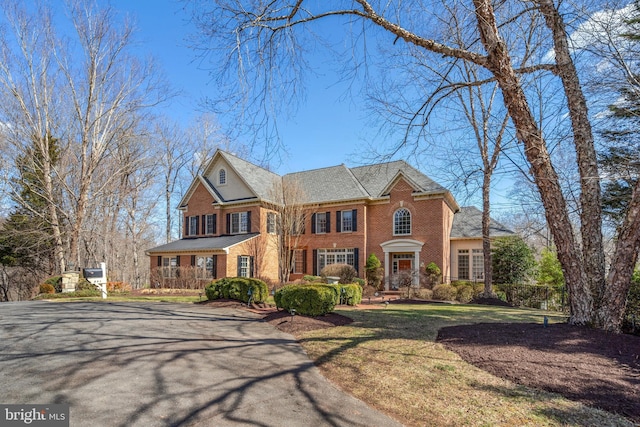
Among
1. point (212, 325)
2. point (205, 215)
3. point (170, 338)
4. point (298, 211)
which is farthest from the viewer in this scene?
point (205, 215)

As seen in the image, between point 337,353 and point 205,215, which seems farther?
point 205,215

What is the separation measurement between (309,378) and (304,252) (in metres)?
20.6

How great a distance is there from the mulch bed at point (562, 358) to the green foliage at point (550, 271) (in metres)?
12.8

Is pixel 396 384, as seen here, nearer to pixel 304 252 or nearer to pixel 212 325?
pixel 212 325

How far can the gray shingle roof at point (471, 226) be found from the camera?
21.9 meters

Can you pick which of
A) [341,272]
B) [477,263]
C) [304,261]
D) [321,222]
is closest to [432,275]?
[477,263]

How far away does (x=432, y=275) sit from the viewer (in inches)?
798

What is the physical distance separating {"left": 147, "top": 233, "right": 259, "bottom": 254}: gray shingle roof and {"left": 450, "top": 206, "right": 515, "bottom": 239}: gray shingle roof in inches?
544

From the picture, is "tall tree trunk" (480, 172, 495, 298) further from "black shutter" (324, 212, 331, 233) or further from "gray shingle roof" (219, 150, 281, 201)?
"gray shingle roof" (219, 150, 281, 201)

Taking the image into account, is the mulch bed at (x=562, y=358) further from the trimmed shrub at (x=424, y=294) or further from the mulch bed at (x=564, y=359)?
the trimmed shrub at (x=424, y=294)

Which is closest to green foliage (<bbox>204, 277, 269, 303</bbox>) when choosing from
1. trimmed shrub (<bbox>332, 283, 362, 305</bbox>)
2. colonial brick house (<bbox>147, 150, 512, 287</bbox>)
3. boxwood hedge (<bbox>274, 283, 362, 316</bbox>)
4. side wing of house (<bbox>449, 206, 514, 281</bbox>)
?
boxwood hedge (<bbox>274, 283, 362, 316</bbox>)

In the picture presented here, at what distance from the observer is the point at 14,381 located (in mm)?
4594

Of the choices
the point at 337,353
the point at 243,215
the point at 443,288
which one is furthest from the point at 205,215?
the point at 337,353

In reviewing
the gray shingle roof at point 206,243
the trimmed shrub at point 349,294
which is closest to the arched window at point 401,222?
the gray shingle roof at point 206,243
